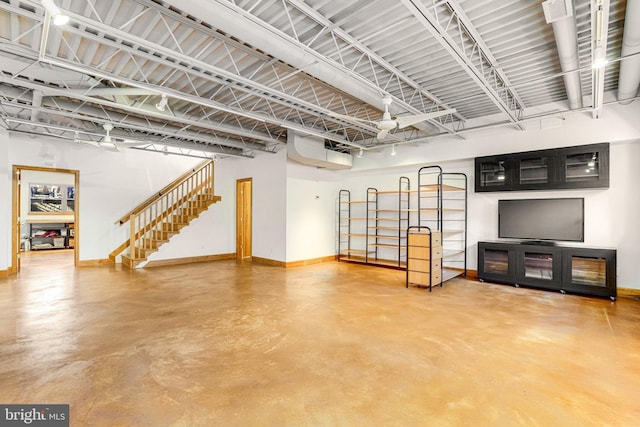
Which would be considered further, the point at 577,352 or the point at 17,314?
the point at 17,314

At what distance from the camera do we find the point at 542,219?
19.6 feet

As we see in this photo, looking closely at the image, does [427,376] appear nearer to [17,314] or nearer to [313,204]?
[17,314]

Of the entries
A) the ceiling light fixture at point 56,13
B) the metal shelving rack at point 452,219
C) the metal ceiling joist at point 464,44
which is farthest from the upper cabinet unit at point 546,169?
the ceiling light fixture at point 56,13

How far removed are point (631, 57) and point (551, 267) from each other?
3.49 metres

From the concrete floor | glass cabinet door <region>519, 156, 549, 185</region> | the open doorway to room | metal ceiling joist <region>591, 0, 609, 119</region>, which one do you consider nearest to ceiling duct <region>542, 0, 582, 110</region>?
metal ceiling joist <region>591, 0, 609, 119</region>

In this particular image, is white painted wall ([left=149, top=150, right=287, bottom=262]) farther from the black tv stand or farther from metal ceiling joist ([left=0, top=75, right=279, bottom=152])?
the black tv stand

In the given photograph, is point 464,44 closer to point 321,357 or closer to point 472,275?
point 321,357

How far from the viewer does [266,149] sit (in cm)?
830

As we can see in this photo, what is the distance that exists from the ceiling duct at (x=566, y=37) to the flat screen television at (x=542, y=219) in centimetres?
188

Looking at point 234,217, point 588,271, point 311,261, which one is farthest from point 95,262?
point 588,271

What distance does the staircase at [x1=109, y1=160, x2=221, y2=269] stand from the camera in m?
8.09

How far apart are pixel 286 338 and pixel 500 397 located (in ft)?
6.90

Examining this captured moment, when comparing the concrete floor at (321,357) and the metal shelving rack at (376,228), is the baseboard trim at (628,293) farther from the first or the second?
the metal shelving rack at (376,228)

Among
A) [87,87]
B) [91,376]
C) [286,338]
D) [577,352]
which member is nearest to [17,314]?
[91,376]
